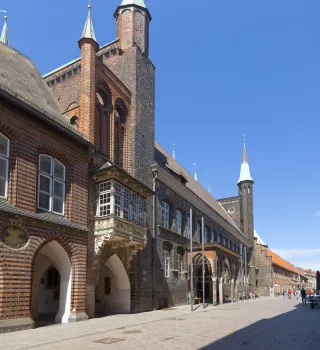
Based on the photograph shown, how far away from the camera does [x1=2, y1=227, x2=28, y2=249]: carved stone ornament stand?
1405cm

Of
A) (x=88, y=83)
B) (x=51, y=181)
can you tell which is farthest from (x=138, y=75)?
(x=51, y=181)

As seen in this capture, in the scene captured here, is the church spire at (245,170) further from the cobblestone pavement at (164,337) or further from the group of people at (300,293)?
the cobblestone pavement at (164,337)

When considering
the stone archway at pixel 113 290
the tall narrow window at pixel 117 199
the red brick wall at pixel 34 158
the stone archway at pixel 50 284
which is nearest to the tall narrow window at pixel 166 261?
the stone archway at pixel 113 290

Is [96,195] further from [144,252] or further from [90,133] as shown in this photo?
[144,252]

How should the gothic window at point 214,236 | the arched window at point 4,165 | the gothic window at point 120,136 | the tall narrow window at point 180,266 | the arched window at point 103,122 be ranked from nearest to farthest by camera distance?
the arched window at point 4,165 → the arched window at point 103,122 → the gothic window at point 120,136 → the tall narrow window at point 180,266 → the gothic window at point 214,236

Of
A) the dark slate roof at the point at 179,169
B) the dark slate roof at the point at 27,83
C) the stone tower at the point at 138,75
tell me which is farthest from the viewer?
the dark slate roof at the point at 179,169

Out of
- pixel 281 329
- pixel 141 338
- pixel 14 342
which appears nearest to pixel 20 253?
pixel 14 342

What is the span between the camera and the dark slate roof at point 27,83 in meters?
17.5

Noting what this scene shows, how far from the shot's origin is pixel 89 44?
2103 cm

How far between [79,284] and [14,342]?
6.19 meters

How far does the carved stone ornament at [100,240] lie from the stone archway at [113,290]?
8.80 feet

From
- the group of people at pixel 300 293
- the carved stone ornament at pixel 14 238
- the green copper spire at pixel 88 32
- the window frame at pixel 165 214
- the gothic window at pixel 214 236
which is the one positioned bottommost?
the group of people at pixel 300 293

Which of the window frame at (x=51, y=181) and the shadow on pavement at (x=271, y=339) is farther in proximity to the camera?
the window frame at (x=51, y=181)

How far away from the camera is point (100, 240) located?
18938 millimetres
